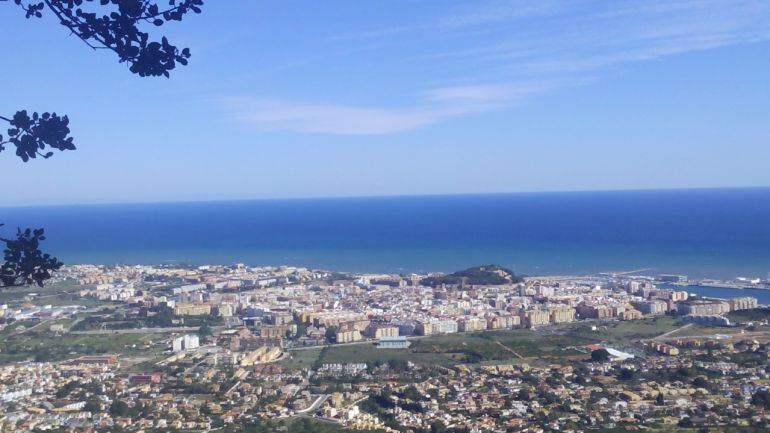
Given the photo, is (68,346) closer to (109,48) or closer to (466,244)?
(109,48)

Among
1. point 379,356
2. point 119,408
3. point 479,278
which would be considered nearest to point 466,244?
point 479,278

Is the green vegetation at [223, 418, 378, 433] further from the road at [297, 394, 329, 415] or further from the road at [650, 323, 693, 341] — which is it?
the road at [650, 323, 693, 341]

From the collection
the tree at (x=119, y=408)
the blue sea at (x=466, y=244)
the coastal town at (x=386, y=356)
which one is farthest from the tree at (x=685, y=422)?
the blue sea at (x=466, y=244)

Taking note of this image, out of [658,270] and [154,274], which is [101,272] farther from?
[658,270]

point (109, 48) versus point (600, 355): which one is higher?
point (109, 48)

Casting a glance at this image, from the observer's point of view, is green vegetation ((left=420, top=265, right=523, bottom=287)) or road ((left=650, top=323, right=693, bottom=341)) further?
green vegetation ((left=420, top=265, right=523, bottom=287))

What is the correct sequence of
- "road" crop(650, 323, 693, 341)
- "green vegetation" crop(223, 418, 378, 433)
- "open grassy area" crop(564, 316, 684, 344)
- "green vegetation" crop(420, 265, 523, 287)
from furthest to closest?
"green vegetation" crop(420, 265, 523, 287)
"open grassy area" crop(564, 316, 684, 344)
"road" crop(650, 323, 693, 341)
"green vegetation" crop(223, 418, 378, 433)

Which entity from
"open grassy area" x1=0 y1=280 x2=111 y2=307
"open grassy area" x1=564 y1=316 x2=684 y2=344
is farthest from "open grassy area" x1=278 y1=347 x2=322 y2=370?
"open grassy area" x1=0 y1=280 x2=111 y2=307
